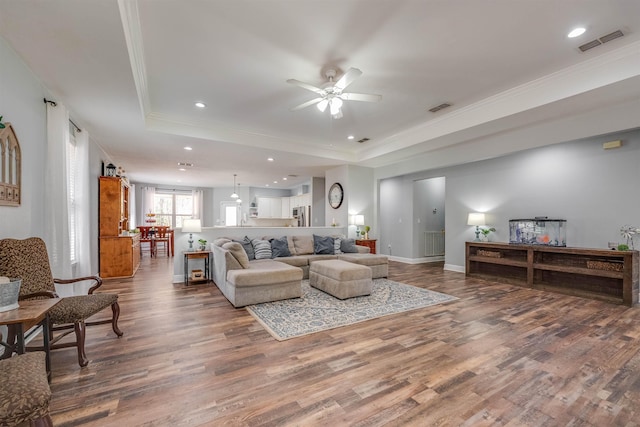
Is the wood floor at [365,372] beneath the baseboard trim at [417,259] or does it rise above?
above

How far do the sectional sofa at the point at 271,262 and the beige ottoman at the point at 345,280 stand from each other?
1.43ft

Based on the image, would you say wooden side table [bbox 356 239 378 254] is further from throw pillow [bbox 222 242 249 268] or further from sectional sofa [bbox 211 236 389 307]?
throw pillow [bbox 222 242 249 268]

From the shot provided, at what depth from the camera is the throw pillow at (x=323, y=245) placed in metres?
5.66

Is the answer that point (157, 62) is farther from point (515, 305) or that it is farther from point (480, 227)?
point (480, 227)

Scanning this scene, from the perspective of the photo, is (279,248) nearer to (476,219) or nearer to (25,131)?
(25,131)

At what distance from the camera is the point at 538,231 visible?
16.0 feet

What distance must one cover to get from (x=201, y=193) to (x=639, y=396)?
1214 cm

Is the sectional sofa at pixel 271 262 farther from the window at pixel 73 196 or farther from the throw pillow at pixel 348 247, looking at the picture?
the window at pixel 73 196

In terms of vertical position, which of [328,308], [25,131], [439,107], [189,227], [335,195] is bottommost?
[328,308]

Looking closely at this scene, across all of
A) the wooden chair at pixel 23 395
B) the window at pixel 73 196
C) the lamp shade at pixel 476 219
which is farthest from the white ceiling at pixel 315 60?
the wooden chair at pixel 23 395

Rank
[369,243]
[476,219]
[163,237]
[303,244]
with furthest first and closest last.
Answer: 1. [163,237]
2. [369,243]
3. [303,244]
4. [476,219]

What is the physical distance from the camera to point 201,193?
11.5 m

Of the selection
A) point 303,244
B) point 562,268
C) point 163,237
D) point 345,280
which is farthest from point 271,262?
point 163,237

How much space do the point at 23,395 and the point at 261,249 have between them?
397 cm
